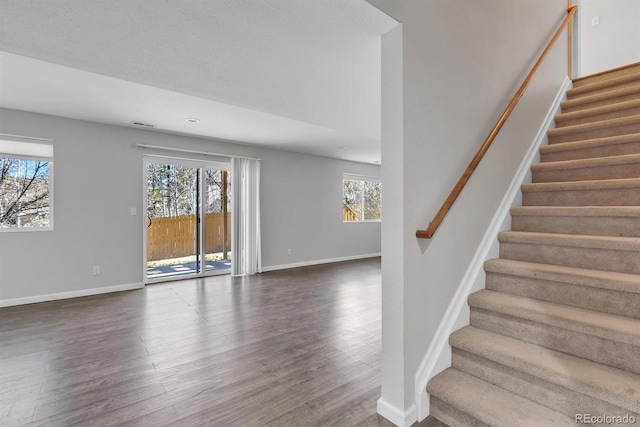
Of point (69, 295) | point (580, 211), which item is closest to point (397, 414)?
point (580, 211)

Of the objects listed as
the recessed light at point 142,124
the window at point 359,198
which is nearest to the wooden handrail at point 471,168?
the recessed light at point 142,124

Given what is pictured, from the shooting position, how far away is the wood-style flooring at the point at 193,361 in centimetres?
176

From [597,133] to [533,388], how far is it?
2.32m

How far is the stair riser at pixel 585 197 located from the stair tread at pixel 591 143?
0.53 meters

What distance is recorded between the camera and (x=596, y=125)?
257 cm

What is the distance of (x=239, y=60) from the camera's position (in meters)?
2.19

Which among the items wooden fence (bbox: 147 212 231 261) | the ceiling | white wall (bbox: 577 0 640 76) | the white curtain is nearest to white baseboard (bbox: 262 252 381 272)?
the white curtain

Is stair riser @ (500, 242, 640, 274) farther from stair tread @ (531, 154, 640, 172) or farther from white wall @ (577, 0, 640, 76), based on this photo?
white wall @ (577, 0, 640, 76)

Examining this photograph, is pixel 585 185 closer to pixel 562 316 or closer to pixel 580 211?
pixel 580 211

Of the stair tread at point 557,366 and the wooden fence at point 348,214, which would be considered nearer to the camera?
the stair tread at point 557,366

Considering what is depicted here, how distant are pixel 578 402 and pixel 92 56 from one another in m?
3.35

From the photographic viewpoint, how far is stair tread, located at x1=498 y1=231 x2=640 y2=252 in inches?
66.1

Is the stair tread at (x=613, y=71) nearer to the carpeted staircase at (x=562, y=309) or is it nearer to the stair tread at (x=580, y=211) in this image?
the carpeted staircase at (x=562, y=309)

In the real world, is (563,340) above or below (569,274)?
below
